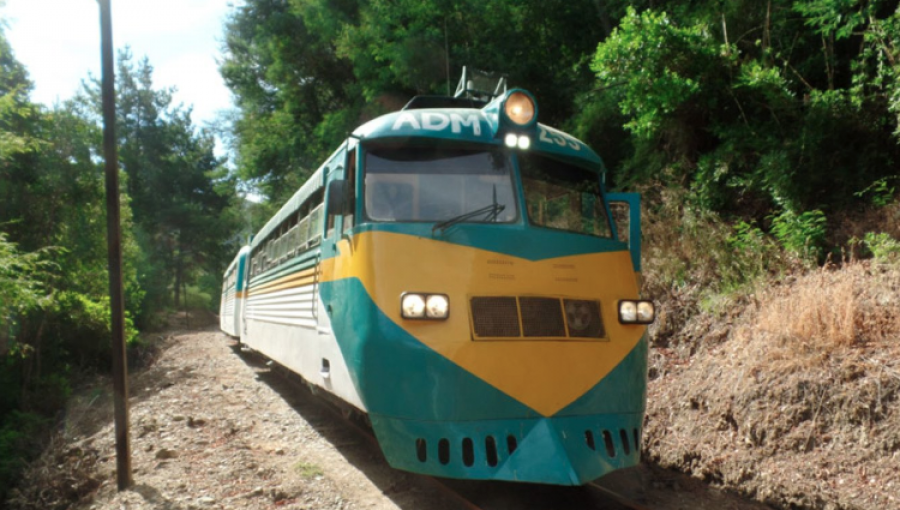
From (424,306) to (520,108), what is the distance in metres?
1.97

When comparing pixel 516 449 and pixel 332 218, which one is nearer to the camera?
pixel 516 449

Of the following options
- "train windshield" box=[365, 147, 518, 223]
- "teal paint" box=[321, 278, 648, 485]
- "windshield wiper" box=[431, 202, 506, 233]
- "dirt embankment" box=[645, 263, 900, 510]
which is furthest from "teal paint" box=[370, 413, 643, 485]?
Answer: "dirt embankment" box=[645, 263, 900, 510]

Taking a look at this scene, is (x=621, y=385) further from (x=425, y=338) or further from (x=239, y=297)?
(x=239, y=297)

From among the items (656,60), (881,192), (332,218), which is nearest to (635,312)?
(332,218)

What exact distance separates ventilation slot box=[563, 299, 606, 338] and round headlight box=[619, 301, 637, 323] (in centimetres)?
19

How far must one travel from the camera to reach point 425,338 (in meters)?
4.66

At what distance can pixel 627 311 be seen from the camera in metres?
5.30

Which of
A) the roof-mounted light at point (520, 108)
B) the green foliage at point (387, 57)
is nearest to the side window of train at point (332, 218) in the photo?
the roof-mounted light at point (520, 108)

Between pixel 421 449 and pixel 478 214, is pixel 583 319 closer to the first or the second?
pixel 478 214

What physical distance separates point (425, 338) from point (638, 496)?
2.36m

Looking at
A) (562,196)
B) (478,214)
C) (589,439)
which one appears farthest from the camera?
(562,196)

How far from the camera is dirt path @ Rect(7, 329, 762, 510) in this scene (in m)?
5.53

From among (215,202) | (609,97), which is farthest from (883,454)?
(215,202)

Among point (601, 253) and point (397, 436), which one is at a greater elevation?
point (601, 253)
